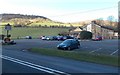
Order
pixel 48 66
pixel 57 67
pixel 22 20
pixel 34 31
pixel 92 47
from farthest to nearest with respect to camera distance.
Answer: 1. pixel 22 20
2. pixel 34 31
3. pixel 92 47
4. pixel 48 66
5. pixel 57 67

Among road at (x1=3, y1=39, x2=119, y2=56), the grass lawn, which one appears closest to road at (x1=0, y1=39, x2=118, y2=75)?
road at (x1=3, y1=39, x2=119, y2=56)

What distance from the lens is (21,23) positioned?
180250mm

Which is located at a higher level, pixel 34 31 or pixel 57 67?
pixel 34 31

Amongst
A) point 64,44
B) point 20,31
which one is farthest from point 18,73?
point 20,31

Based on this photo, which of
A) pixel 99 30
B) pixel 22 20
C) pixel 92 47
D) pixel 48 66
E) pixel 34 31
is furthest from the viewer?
pixel 22 20

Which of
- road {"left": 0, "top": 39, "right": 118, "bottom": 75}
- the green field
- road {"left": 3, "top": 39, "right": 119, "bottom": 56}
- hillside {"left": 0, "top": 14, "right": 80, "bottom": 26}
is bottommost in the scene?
road {"left": 3, "top": 39, "right": 119, "bottom": 56}

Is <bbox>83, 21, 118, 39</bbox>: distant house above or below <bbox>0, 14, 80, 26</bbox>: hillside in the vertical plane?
below

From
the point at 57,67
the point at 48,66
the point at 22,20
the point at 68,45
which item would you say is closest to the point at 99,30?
the point at 22,20

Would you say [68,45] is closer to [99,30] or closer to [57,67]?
[57,67]

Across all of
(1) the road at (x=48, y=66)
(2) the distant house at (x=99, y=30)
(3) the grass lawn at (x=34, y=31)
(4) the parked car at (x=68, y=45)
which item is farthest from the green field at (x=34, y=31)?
(1) the road at (x=48, y=66)

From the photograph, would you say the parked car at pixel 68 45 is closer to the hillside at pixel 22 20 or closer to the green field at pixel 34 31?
the green field at pixel 34 31

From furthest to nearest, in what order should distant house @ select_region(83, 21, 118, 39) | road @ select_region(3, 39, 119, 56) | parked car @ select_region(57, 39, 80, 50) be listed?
distant house @ select_region(83, 21, 118, 39) → parked car @ select_region(57, 39, 80, 50) → road @ select_region(3, 39, 119, 56)

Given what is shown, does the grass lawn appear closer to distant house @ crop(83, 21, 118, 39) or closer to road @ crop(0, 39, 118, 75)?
distant house @ crop(83, 21, 118, 39)

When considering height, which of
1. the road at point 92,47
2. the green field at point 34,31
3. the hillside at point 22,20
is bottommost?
the road at point 92,47
